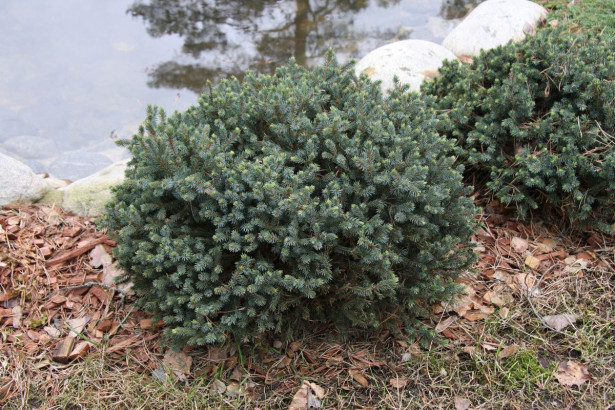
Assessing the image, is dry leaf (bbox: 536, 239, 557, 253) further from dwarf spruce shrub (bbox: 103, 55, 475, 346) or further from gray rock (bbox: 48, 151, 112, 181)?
gray rock (bbox: 48, 151, 112, 181)

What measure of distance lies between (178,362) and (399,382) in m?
1.24

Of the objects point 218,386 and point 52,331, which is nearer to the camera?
point 218,386

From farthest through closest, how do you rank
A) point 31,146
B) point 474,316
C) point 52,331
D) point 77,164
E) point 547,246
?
point 31,146 → point 77,164 → point 547,246 → point 474,316 → point 52,331

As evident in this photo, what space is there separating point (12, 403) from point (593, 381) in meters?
3.08

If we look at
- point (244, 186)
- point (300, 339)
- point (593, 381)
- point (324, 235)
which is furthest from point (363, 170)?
point (593, 381)

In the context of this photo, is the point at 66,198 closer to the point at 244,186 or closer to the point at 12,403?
the point at 12,403

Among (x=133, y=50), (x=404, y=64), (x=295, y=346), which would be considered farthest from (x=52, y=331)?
(x=133, y=50)

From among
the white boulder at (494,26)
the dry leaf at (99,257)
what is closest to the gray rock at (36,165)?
the dry leaf at (99,257)

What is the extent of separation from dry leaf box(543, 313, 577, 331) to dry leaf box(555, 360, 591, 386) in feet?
0.76

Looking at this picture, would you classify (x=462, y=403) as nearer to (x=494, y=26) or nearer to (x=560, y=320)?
(x=560, y=320)

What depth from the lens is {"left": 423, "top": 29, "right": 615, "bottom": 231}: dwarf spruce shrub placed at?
2.99 metres

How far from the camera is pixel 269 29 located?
23.8 feet

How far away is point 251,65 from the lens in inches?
253

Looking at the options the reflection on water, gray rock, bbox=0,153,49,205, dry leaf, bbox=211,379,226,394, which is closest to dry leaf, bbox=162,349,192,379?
dry leaf, bbox=211,379,226,394
